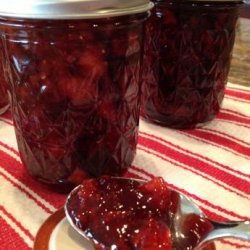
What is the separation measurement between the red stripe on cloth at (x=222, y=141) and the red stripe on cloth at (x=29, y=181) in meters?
0.31

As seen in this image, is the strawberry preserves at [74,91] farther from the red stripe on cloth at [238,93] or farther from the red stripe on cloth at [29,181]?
the red stripe on cloth at [238,93]

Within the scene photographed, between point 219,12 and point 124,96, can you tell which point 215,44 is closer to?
point 219,12

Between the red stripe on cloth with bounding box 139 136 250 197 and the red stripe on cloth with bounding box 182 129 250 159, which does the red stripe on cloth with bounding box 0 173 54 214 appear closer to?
the red stripe on cloth with bounding box 139 136 250 197

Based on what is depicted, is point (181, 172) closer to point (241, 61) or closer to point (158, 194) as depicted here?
point (158, 194)

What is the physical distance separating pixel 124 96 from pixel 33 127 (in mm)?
128

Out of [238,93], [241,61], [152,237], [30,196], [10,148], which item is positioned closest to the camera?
[152,237]

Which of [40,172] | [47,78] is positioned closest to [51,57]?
[47,78]

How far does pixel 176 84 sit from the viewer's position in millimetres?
735

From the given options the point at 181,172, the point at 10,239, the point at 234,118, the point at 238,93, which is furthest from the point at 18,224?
the point at 238,93

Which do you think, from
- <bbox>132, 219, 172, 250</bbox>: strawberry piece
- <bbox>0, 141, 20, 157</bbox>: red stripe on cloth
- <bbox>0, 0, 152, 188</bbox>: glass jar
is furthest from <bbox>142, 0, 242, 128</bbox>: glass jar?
<bbox>132, 219, 172, 250</bbox>: strawberry piece

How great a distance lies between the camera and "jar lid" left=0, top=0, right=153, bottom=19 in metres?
0.44

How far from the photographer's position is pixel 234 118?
0.84 meters

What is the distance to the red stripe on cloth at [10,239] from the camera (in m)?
0.46

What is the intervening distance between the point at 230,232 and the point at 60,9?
30 centimetres
